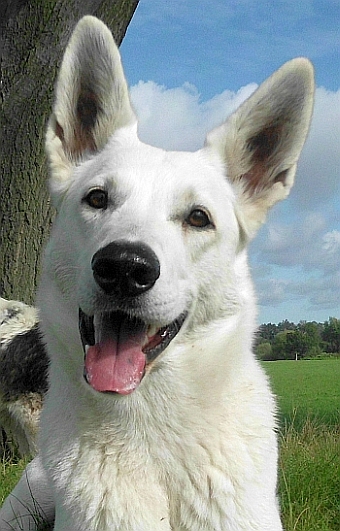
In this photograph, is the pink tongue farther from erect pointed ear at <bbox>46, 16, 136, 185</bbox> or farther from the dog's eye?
erect pointed ear at <bbox>46, 16, 136, 185</bbox>

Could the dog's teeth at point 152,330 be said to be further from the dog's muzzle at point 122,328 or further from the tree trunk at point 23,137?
the tree trunk at point 23,137

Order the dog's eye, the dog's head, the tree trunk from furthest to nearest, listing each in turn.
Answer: the tree trunk < the dog's eye < the dog's head

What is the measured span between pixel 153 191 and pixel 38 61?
4986 mm

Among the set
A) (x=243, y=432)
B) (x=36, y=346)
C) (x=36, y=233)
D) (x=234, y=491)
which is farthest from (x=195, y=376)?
(x=36, y=233)

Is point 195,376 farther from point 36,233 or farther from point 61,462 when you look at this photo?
point 36,233

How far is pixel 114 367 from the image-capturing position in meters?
3.04

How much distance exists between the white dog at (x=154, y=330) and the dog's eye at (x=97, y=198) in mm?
10

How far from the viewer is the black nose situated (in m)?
2.85

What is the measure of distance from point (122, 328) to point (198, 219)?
647mm

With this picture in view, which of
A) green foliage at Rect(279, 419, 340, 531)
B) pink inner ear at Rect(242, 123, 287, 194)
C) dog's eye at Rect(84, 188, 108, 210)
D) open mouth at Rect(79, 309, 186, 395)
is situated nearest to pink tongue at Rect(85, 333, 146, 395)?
open mouth at Rect(79, 309, 186, 395)

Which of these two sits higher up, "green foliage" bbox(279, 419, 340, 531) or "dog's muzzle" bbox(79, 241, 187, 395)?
"dog's muzzle" bbox(79, 241, 187, 395)

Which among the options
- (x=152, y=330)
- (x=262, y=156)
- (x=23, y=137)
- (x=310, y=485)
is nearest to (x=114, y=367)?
(x=152, y=330)

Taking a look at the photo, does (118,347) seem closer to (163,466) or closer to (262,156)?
(163,466)

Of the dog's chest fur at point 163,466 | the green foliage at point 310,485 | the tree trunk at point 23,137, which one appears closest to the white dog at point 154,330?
the dog's chest fur at point 163,466
